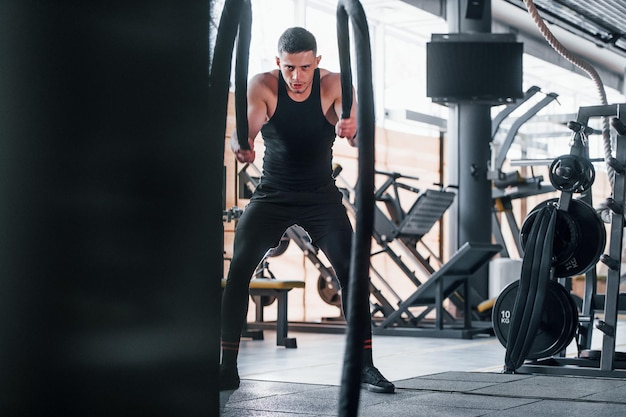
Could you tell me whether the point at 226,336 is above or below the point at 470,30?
below

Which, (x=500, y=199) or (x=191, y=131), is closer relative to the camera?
(x=191, y=131)

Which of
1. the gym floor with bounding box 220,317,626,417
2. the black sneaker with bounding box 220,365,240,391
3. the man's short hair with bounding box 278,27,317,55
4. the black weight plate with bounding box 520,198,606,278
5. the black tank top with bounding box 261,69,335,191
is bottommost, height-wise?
the gym floor with bounding box 220,317,626,417

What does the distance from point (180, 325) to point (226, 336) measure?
2.22 meters

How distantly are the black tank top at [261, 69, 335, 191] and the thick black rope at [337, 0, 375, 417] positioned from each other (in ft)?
6.11

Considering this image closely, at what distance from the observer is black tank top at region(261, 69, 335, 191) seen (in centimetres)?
325

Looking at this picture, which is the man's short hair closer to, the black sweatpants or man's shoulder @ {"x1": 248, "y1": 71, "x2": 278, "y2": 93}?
man's shoulder @ {"x1": 248, "y1": 71, "x2": 278, "y2": 93}

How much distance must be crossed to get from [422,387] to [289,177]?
1.21 metres

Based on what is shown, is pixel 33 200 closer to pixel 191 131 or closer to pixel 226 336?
pixel 191 131

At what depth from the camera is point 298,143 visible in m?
3.27

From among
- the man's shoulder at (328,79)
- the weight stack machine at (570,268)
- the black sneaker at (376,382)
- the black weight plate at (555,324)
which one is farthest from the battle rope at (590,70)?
the black sneaker at (376,382)

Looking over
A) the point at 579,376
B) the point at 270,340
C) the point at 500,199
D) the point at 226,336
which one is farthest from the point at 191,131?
the point at 500,199

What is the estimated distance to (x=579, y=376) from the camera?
446cm

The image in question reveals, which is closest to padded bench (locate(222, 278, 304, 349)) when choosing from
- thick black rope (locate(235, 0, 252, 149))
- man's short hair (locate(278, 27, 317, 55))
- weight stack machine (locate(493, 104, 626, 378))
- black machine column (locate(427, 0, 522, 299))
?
weight stack machine (locate(493, 104, 626, 378))

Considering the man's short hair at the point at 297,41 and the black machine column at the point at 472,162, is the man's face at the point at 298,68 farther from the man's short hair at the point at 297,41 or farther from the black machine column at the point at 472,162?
the black machine column at the point at 472,162
